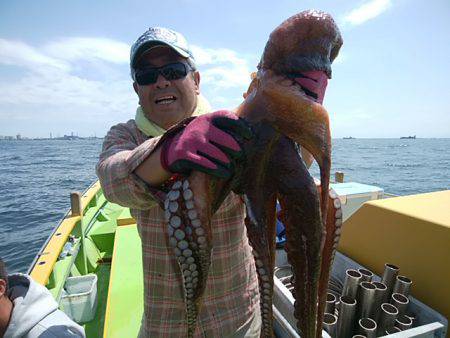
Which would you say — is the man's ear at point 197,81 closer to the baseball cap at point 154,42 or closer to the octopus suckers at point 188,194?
the baseball cap at point 154,42

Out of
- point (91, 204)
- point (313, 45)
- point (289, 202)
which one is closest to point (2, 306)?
point (289, 202)

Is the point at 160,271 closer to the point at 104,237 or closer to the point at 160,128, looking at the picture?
the point at 160,128

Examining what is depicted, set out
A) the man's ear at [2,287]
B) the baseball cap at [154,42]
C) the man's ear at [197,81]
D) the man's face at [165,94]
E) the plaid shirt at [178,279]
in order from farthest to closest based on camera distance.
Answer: the man's ear at [2,287]
the man's ear at [197,81]
the plaid shirt at [178,279]
the man's face at [165,94]
the baseball cap at [154,42]

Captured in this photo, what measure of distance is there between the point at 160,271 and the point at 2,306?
167 centimetres

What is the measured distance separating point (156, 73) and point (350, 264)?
154 inches

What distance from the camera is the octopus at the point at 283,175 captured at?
1.29 meters

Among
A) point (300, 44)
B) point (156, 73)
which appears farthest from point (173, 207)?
point (156, 73)

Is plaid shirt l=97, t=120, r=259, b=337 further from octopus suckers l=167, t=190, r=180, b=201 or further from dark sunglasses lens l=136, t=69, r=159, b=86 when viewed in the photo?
octopus suckers l=167, t=190, r=180, b=201

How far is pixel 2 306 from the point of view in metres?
2.75

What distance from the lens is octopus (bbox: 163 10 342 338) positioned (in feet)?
4.23

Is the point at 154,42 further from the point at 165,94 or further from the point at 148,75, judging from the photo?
the point at 165,94

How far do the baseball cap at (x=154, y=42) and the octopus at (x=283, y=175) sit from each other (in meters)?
0.98

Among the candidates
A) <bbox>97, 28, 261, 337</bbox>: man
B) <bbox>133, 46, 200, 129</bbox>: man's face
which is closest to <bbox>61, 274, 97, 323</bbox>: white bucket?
<bbox>97, 28, 261, 337</bbox>: man

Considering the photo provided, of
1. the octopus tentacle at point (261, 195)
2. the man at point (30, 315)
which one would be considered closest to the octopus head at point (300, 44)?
the octopus tentacle at point (261, 195)
